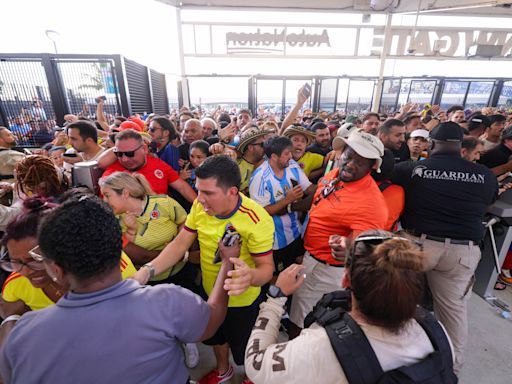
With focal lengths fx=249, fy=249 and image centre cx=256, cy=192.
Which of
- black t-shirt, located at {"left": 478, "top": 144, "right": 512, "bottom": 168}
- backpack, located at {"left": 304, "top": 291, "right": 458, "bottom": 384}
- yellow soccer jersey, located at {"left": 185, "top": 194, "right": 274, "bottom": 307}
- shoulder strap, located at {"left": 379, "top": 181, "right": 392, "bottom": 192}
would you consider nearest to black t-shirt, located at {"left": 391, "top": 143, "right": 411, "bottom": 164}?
shoulder strap, located at {"left": 379, "top": 181, "right": 392, "bottom": 192}

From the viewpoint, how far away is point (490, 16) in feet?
32.8

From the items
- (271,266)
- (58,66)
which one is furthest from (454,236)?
(58,66)

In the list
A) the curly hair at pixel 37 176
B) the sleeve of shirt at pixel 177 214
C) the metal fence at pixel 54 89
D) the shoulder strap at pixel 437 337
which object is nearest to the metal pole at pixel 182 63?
the metal fence at pixel 54 89

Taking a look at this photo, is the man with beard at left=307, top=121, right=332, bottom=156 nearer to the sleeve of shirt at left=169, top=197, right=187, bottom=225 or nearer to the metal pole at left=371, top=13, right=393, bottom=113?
the sleeve of shirt at left=169, top=197, right=187, bottom=225

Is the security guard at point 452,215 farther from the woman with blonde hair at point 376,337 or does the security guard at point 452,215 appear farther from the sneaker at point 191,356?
the sneaker at point 191,356

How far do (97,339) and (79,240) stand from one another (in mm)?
314

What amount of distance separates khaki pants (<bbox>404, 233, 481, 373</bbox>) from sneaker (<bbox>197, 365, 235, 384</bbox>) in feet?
5.97

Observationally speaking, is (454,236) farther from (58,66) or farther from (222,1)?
(222,1)

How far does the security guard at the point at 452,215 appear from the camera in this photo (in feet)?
6.58

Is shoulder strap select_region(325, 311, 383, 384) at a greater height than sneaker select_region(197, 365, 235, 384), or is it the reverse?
shoulder strap select_region(325, 311, 383, 384)

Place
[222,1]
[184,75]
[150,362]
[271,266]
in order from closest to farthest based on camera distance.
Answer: [150,362] < [271,266] < [222,1] < [184,75]

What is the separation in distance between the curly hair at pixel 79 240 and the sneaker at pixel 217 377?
5.55ft

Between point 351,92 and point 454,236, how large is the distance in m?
9.08

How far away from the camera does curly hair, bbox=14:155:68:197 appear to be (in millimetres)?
1893
